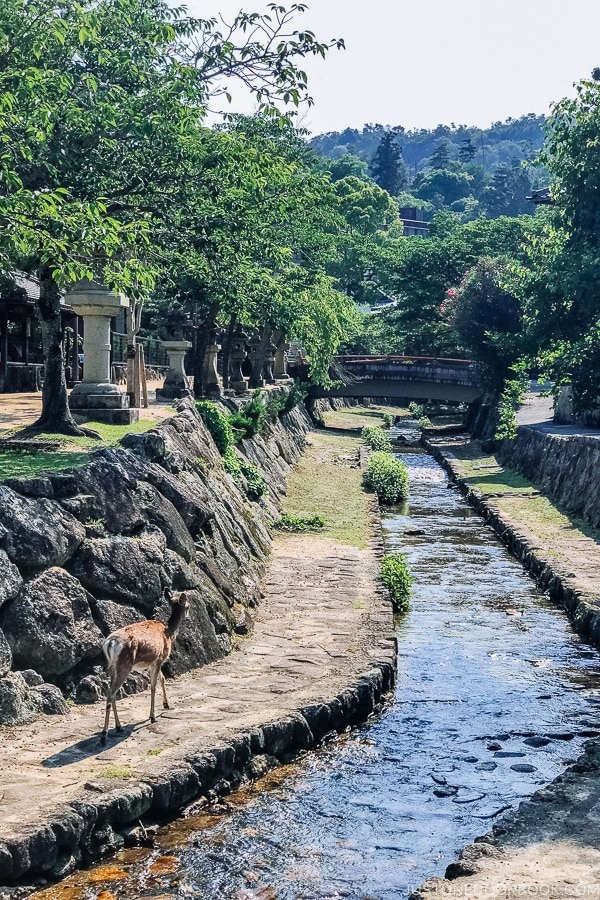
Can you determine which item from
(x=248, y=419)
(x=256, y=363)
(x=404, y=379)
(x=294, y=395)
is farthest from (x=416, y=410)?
(x=248, y=419)

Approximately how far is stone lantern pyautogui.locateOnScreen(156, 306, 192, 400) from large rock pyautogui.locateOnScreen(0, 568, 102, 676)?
1879 centimetres

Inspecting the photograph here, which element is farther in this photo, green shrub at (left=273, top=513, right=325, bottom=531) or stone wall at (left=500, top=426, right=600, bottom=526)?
stone wall at (left=500, top=426, right=600, bottom=526)

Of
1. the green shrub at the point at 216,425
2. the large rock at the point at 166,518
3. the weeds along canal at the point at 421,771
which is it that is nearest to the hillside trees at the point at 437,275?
the green shrub at the point at 216,425

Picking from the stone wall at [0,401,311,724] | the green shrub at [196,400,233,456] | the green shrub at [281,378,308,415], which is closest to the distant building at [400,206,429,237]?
the green shrub at [281,378,308,415]

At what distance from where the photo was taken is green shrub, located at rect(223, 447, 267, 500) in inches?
983

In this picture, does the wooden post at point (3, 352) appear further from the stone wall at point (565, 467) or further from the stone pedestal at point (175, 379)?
the stone wall at point (565, 467)

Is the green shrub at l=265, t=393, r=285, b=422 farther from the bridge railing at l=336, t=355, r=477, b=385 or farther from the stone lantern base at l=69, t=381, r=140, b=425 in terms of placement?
the bridge railing at l=336, t=355, r=477, b=385

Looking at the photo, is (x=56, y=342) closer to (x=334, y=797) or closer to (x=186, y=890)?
(x=334, y=797)

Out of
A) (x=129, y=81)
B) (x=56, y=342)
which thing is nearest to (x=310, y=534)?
(x=56, y=342)

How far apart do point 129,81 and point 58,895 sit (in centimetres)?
1399

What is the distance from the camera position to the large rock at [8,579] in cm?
1165

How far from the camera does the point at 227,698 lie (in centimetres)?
1315

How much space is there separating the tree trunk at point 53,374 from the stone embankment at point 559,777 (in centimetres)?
996

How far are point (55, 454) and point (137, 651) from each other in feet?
18.6
